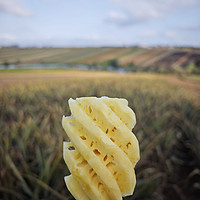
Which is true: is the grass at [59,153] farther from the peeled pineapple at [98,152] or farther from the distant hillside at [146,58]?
the distant hillside at [146,58]

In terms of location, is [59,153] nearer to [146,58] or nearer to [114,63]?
[114,63]

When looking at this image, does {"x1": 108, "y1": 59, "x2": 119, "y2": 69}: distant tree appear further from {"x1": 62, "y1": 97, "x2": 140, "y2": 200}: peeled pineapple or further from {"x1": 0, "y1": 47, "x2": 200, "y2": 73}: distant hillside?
{"x1": 62, "y1": 97, "x2": 140, "y2": 200}: peeled pineapple

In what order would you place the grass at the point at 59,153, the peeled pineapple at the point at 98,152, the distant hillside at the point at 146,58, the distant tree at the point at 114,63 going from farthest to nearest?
the distant tree at the point at 114,63, the distant hillside at the point at 146,58, the grass at the point at 59,153, the peeled pineapple at the point at 98,152

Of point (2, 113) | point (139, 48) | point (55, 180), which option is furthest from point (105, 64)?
point (55, 180)

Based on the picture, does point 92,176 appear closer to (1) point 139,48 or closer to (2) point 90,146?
(2) point 90,146

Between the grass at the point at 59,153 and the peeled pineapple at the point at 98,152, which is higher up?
the peeled pineapple at the point at 98,152

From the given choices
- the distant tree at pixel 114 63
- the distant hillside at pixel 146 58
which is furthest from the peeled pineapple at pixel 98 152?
the distant tree at pixel 114 63

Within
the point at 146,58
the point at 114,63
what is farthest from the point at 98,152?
the point at 146,58

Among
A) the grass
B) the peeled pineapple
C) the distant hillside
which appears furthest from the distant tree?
the peeled pineapple

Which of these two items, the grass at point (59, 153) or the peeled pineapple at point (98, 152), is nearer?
the peeled pineapple at point (98, 152)

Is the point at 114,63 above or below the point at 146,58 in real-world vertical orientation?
below
